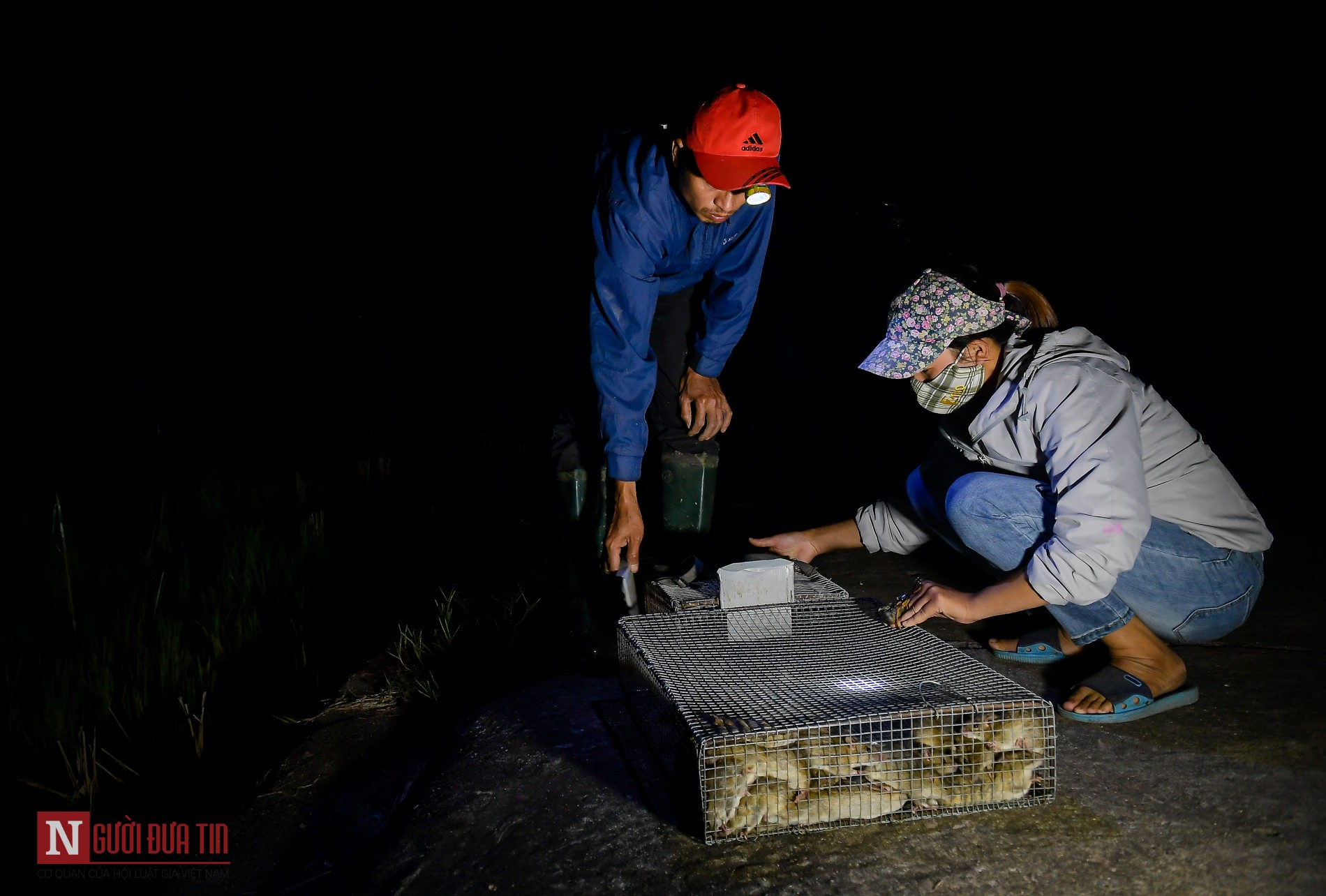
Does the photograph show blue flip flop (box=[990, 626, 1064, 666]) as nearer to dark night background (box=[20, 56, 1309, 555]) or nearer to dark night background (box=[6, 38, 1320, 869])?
dark night background (box=[6, 38, 1320, 869])

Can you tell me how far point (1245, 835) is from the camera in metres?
1.78

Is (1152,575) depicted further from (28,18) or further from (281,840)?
(28,18)

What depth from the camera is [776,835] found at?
186cm

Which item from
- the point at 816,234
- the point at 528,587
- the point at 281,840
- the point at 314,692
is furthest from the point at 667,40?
the point at 281,840

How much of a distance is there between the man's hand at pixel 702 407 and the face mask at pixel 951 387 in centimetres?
85

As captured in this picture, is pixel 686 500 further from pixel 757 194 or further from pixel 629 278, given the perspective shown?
pixel 757 194

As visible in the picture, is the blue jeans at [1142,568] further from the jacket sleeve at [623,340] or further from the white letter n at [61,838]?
the white letter n at [61,838]

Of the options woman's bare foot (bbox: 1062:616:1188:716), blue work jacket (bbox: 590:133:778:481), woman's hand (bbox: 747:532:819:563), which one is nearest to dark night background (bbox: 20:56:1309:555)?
blue work jacket (bbox: 590:133:778:481)

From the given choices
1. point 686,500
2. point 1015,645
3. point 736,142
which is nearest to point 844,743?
point 1015,645

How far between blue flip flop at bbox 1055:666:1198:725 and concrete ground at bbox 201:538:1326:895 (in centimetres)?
3

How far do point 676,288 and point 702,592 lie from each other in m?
1.19

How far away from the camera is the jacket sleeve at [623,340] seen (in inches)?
110

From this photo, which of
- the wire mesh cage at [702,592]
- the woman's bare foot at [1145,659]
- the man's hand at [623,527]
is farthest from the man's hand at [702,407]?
the woman's bare foot at [1145,659]

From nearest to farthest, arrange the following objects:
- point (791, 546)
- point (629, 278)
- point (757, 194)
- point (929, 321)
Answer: point (929, 321), point (757, 194), point (629, 278), point (791, 546)
